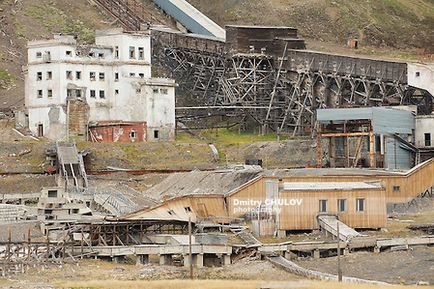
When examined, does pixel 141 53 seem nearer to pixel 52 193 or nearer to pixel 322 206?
pixel 52 193

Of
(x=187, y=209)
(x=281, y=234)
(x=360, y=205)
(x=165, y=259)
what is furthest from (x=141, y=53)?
(x=165, y=259)

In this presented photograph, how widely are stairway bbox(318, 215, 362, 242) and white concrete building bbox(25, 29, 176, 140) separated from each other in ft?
120

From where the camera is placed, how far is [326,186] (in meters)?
94.4

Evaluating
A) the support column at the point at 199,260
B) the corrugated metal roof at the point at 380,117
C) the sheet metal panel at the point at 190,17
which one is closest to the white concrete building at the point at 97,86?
the corrugated metal roof at the point at 380,117

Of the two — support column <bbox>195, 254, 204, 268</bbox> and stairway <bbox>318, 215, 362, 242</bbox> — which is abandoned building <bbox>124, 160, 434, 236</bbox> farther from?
support column <bbox>195, 254, 204, 268</bbox>

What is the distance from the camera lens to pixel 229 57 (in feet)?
447

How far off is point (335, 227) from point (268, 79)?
4804 centimetres

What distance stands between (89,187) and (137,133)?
13.4m

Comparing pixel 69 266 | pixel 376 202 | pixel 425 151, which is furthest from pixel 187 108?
pixel 69 266

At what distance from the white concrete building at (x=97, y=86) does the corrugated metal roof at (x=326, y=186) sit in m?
33.2

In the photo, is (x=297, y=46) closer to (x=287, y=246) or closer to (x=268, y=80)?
(x=268, y=80)

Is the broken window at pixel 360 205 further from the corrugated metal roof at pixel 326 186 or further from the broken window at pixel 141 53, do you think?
the broken window at pixel 141 53

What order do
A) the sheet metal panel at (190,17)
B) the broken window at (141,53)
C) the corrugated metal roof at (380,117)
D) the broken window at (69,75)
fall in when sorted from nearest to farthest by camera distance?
the corrugated metal roof at (380,117)
the broken window at (69,75)
the broken window at (141,53)
the sheet metal panel at (190,17)

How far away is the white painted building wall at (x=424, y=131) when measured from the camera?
11294 cm
